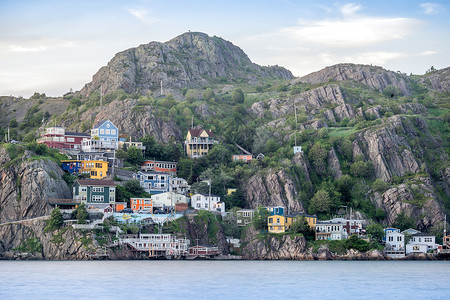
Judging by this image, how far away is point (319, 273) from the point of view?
304ft

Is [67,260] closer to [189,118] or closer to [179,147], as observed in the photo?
[179,147]

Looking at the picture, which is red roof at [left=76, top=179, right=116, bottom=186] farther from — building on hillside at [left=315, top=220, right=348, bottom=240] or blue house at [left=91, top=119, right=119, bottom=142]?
building on hillside at [left=315, top=220, right=348, bottom=240]

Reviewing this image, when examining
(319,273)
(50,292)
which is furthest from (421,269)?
(50,292)

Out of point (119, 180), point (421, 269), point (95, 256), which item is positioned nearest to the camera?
point (421, 269)

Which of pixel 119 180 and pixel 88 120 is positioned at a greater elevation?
pixel 88 120

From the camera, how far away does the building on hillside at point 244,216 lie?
131000 millimetres

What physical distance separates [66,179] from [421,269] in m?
62.4

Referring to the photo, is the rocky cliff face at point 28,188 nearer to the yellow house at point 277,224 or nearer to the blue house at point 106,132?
the blue house at point 106,132

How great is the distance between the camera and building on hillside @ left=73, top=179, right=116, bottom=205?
392 feet

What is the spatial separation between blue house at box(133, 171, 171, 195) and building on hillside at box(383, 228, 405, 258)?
41342mm

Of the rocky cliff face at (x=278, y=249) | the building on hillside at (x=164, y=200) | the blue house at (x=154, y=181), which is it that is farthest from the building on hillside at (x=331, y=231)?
the blue house at (x=154, y=181)

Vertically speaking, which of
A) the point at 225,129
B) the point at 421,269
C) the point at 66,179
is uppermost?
the point at 225,129

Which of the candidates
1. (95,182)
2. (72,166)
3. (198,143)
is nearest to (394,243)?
(198,143)

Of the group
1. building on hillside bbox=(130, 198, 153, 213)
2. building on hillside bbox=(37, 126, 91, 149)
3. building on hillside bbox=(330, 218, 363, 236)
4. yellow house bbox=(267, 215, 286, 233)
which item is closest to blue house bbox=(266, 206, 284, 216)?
yellow house bbox=(267, 215, 286, 233)
